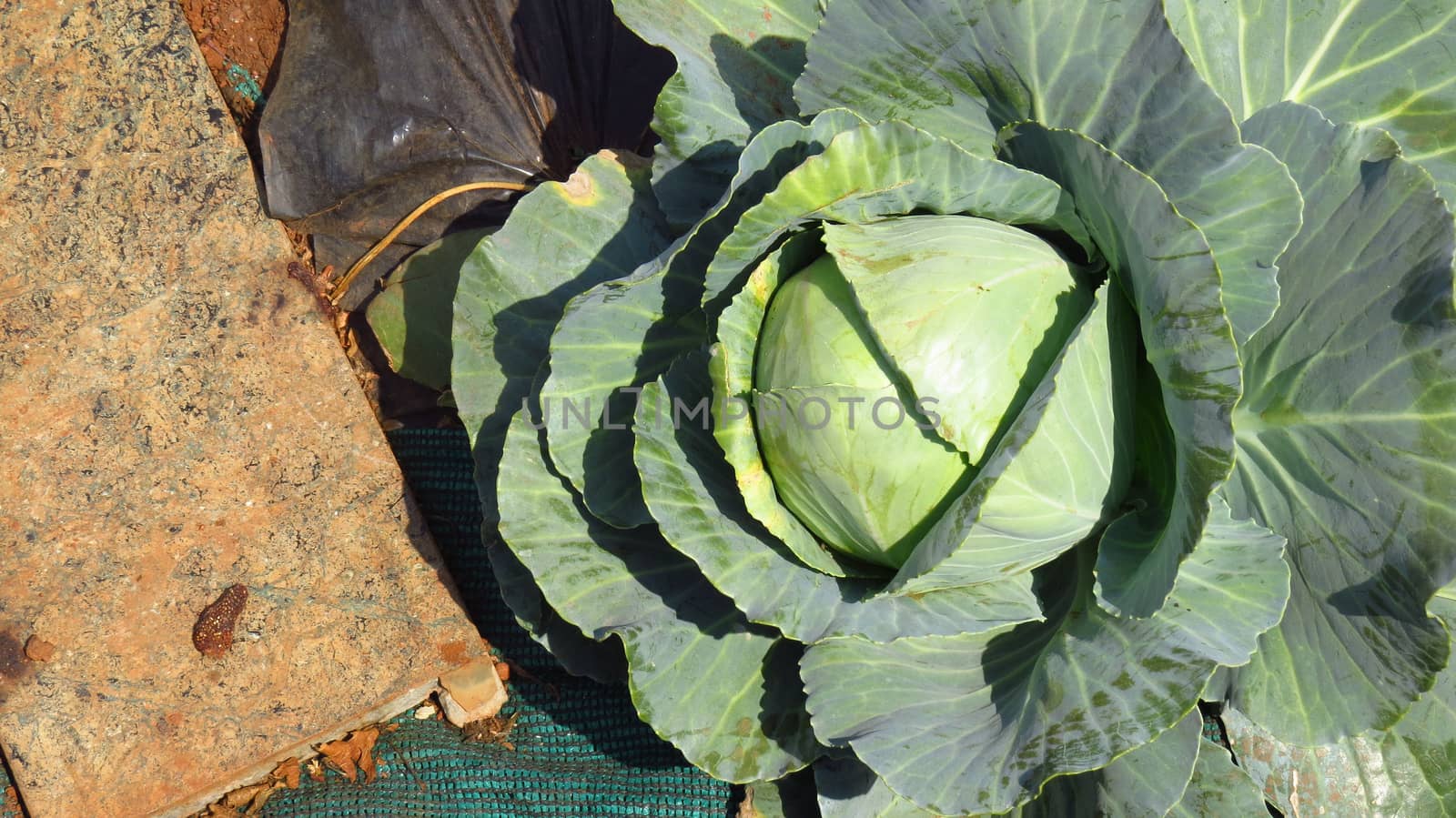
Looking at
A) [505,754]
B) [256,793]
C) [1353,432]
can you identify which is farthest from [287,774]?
[1353,432]

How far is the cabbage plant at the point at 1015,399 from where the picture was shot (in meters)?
1.66

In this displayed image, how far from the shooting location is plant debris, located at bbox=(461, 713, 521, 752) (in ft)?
8.85

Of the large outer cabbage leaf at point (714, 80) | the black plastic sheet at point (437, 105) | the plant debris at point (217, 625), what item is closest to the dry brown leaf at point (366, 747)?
the plant debris at point (217, 625)

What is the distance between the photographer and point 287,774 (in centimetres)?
270

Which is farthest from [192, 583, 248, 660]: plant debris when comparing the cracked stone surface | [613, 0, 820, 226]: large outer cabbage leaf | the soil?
[613, 0, 820, 226]: large outer cabbage leaf

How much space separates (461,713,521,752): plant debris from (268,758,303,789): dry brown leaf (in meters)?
0.43

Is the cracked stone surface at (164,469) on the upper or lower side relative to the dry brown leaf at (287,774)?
upper

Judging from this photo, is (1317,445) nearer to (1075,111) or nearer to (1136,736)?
(1136,736)

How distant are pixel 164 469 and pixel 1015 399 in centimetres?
210

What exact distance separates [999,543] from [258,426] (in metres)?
1.92

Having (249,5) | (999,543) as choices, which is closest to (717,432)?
(999,543)

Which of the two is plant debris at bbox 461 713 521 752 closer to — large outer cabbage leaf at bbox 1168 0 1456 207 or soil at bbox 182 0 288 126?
soil at bbox 182 0 288 126

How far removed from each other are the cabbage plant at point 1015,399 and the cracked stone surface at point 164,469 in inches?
29.8

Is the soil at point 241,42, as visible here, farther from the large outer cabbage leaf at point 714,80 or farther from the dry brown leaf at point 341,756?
the dry brown leaf at point 341,756
